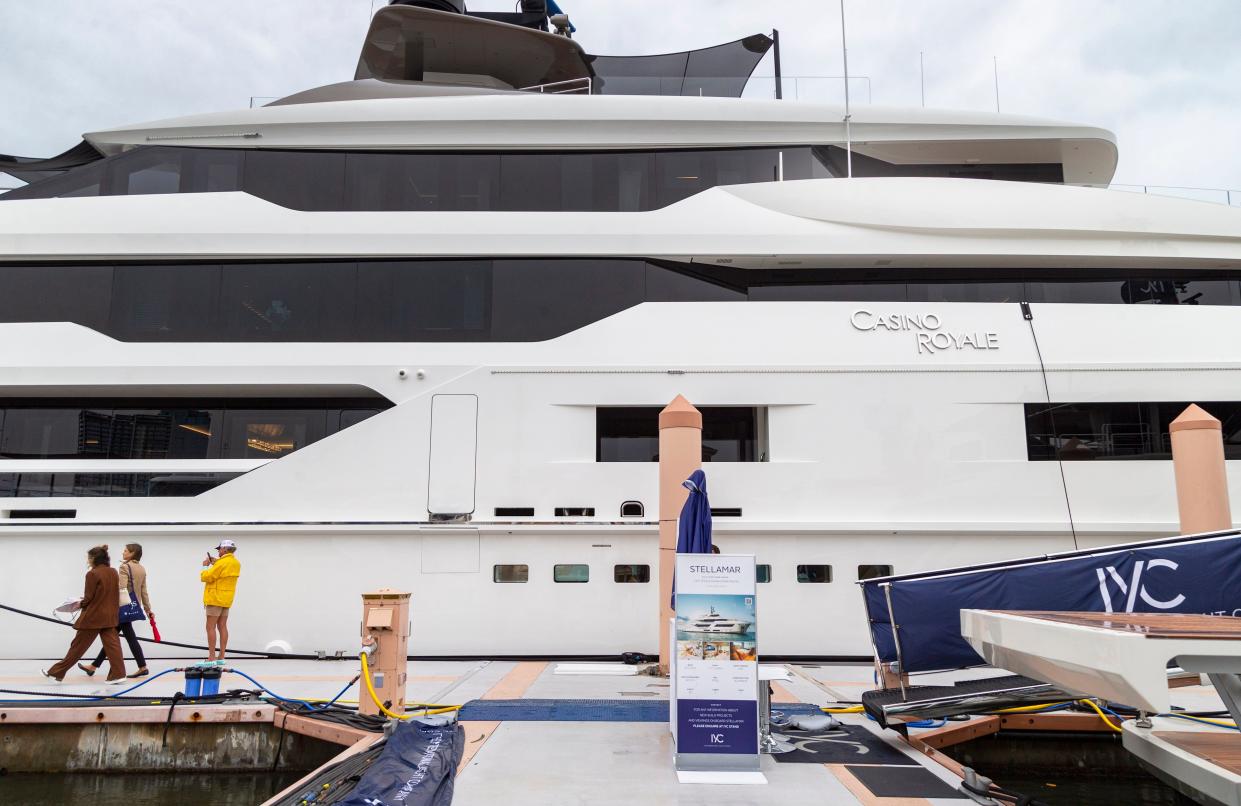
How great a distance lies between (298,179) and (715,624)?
8.17 metres

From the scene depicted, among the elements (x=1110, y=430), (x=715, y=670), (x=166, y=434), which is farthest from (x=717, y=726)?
(x=166, y=434)

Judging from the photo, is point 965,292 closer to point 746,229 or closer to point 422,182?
point 746,229

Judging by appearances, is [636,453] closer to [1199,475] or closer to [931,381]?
[931,381]

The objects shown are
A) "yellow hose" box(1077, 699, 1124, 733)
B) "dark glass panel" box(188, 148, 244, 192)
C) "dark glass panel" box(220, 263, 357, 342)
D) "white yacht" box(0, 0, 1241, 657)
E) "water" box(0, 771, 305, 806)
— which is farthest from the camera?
"dark glass panel" box(188, 148, 244, 192)

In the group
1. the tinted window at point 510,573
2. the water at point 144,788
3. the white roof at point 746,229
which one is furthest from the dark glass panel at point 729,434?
the water at point 144,788

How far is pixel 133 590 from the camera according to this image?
7824 mm

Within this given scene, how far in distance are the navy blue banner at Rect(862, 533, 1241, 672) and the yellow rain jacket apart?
5.99 meters

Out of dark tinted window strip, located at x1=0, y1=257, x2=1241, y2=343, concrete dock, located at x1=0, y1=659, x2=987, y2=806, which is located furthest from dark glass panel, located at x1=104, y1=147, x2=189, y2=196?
concrete dock, located at x1=0, y1=659, x2=987, y2=806

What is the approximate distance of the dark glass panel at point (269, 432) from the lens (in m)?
Answer: 9.59

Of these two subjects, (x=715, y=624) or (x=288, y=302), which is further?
(x=288, y=302)

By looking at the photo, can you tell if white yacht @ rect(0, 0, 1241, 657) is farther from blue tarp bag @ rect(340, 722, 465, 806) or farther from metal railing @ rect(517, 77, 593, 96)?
blue tarp bag @ rect(340, 722, 465, 806)

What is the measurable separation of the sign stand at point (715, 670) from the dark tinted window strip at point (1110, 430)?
5.63m

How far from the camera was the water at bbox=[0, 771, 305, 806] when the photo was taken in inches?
227

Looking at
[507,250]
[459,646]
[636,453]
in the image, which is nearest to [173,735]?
[459,646]
